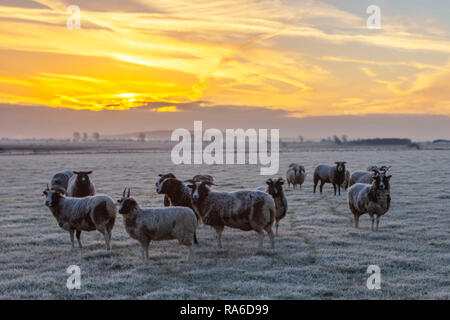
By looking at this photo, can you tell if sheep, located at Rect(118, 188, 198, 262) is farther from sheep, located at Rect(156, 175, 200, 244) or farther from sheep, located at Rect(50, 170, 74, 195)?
sheep, located at Rect(50, 170, 74, 195)

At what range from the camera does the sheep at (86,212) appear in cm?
1079

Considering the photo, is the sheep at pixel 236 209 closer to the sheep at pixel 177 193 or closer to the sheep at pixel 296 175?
the sheep at pixel 177 193

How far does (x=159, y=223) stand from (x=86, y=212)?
7.97 ft

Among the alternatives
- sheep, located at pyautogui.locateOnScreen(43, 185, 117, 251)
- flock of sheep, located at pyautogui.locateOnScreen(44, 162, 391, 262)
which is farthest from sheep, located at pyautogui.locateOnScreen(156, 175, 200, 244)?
sheep, located at pyautogui.locateOnScreen(43, 185, 117, 251)

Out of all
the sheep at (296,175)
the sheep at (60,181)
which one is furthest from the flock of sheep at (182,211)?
the sheep at (296,175)

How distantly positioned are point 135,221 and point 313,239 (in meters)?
5.96

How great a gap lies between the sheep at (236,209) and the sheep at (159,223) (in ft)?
3.86

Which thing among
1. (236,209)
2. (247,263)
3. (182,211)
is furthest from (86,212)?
(247,263)

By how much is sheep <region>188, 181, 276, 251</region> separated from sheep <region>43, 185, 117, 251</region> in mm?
2495

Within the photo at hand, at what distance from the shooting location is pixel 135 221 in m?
10.1

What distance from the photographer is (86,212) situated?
10.9 metres
